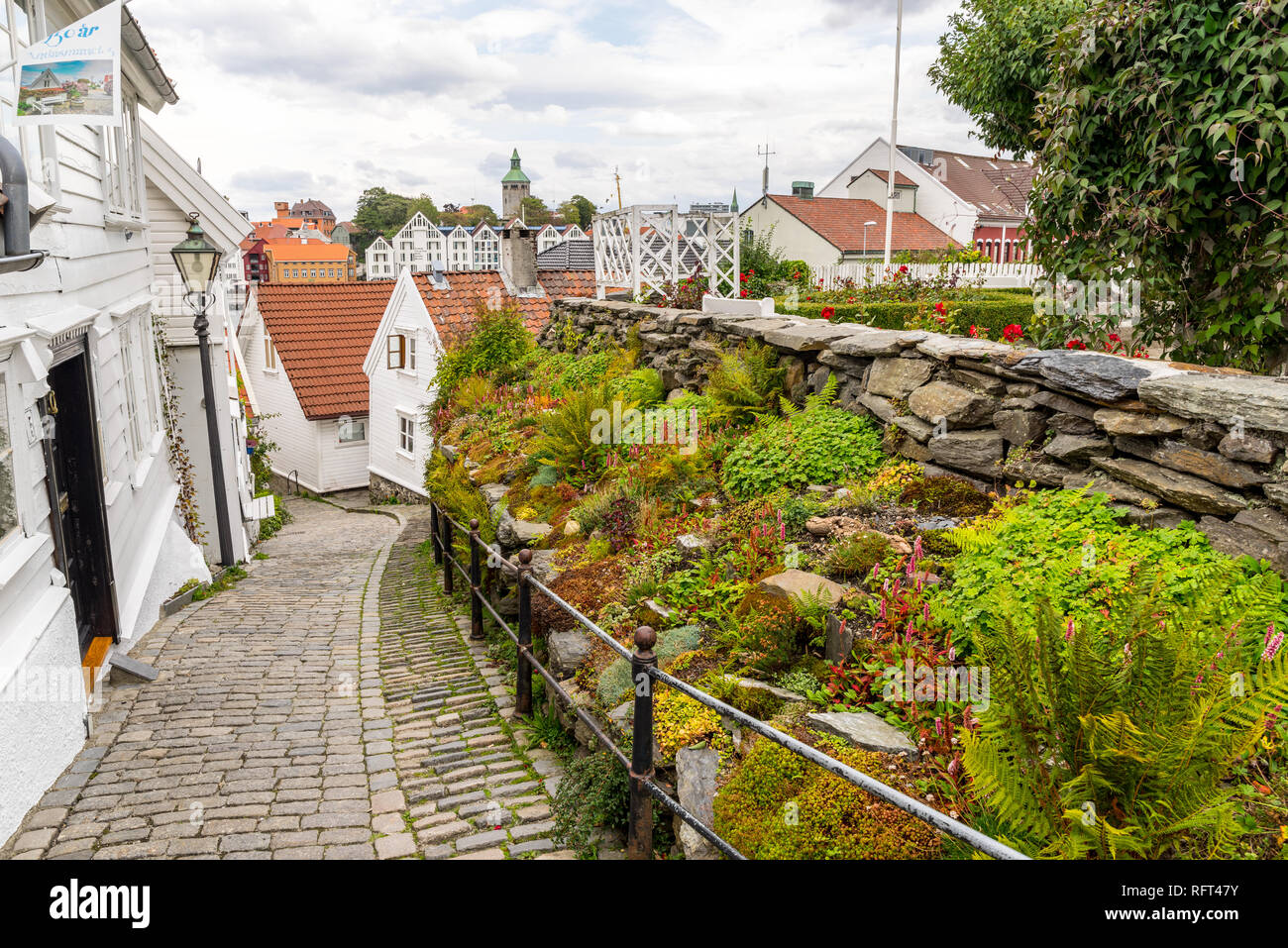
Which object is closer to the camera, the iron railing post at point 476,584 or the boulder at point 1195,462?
the boulder at point 1195,462

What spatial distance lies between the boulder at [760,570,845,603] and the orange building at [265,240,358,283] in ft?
234

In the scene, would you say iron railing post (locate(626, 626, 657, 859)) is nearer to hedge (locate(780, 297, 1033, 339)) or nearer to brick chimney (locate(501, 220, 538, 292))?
hedge (locate(780, 297, 1033, 339))

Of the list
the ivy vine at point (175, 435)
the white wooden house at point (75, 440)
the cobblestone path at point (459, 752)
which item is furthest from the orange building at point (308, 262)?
the cobblestone path at point (459, 752)

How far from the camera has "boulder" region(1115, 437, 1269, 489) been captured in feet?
12.9

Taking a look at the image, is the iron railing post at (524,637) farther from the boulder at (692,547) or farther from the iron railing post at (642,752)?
the iron railing post at (642,752)

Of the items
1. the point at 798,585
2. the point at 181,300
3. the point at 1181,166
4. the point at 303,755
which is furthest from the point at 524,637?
the point at 181,300

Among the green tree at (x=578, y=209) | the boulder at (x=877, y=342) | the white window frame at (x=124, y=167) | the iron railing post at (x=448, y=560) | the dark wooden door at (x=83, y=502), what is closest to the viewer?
the boulder at (x=877, y=342)

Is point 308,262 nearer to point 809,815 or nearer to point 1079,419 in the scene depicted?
point 1079,419

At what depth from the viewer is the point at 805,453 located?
6.32 meters

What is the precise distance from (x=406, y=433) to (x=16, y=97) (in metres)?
17.9

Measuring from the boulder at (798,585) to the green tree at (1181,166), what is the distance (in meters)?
2.85

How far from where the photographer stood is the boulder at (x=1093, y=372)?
4.56 meters

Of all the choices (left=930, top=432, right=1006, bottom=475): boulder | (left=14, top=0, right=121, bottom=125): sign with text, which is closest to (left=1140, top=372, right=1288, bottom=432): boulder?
(left=930, top=432, right=1006, bottom=475): boulder
